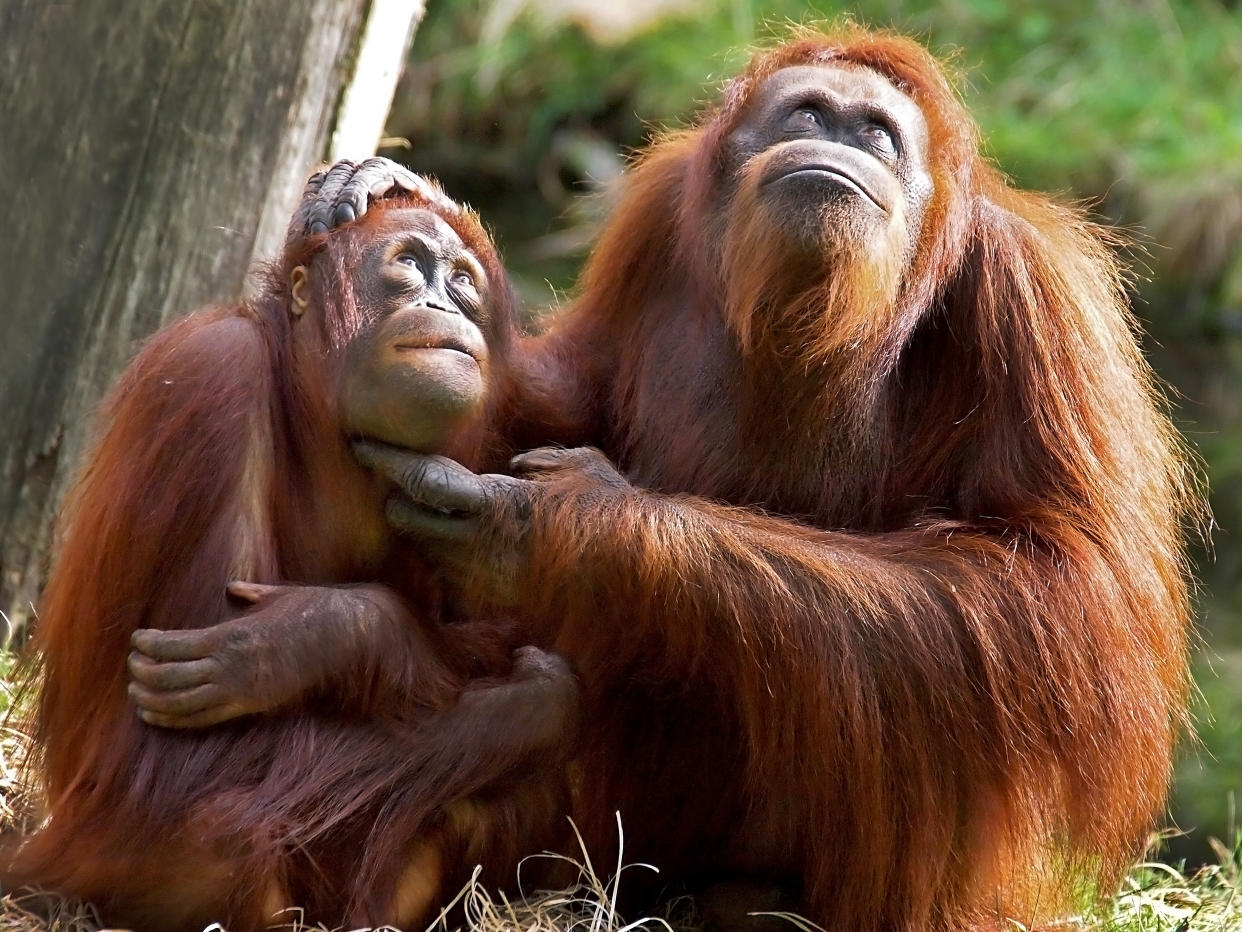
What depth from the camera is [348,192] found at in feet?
11.2

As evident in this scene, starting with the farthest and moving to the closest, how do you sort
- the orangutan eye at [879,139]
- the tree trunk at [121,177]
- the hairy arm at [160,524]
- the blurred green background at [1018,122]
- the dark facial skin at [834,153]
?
1. the blurred green background at [1018,122]
2. the tree trunk at [121,177]
3. the orangutan eye at [879,139]
4. the dark facial skin at [834,153]
5. the hairy arm at [160,524]

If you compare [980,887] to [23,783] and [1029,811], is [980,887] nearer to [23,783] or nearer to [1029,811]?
[1029,811]

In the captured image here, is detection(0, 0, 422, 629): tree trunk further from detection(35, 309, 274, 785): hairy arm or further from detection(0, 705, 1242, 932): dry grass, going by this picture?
detection(35, 309, 274, 785): hairy arm

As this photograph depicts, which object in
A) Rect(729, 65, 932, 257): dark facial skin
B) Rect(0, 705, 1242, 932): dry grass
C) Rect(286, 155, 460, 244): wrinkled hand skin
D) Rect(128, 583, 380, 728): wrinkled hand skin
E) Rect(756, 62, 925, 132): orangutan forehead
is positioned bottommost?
Rect(0, 705, 1242, 932): dry grass

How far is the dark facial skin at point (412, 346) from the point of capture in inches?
125

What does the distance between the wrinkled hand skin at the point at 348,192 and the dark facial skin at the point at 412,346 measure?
0.26 ft

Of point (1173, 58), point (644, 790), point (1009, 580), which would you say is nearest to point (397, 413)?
point (644, 790)

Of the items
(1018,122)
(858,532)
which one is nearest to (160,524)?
(858,532)

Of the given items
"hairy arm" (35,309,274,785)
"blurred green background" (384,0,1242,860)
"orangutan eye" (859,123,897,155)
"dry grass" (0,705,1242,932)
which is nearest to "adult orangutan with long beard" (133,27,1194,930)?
"orangutan eye" (859,123,897,155)

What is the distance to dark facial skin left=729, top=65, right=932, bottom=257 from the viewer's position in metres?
3.31

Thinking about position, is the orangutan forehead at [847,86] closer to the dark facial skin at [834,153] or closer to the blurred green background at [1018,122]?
the dark facial skin at [834,153]

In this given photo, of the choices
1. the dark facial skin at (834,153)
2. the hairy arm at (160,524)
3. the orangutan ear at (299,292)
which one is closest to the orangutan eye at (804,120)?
the dark facial skin at (834,153)

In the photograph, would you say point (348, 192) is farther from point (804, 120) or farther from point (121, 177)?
point (804, 120)

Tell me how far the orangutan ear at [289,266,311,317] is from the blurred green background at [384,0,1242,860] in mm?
3986
